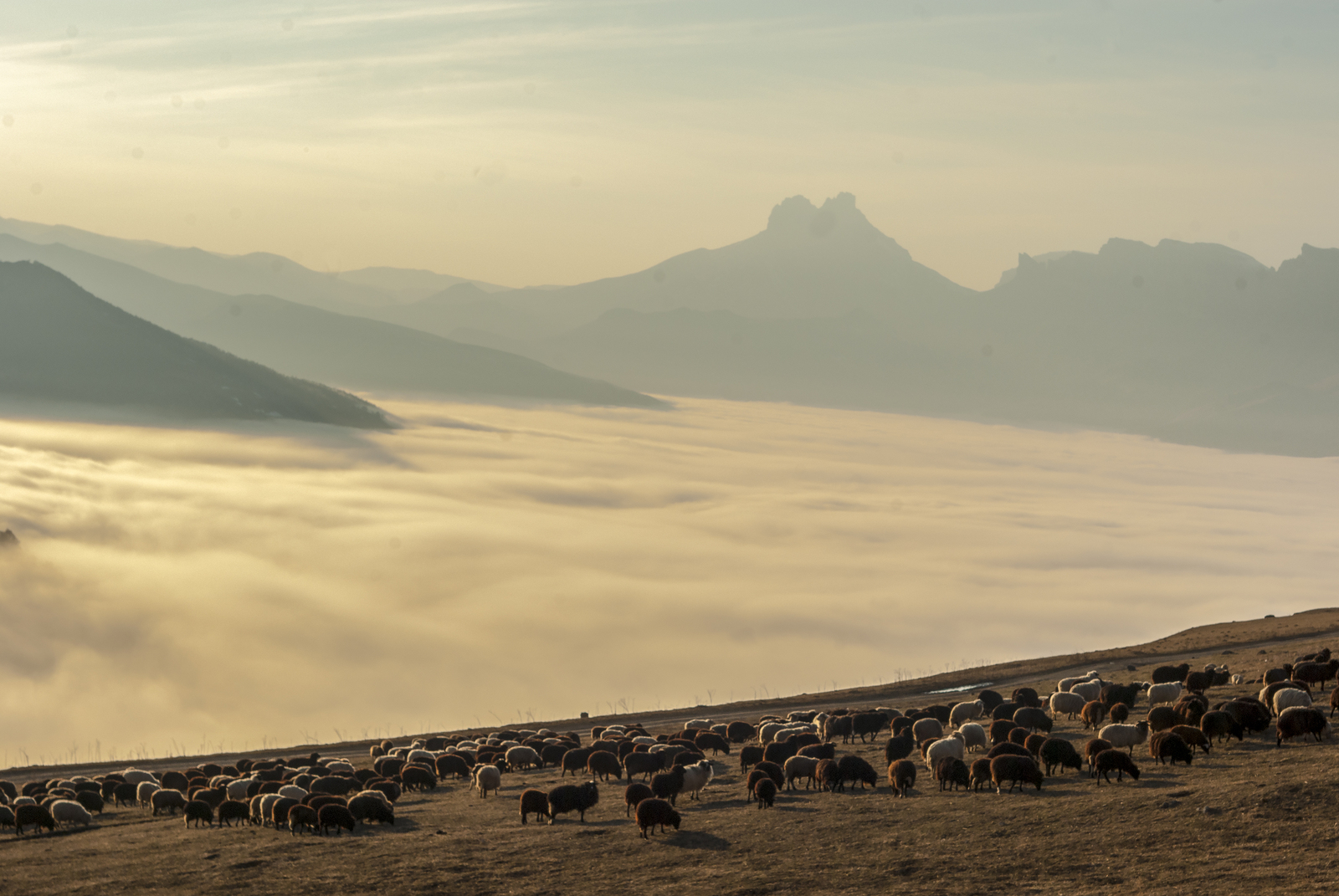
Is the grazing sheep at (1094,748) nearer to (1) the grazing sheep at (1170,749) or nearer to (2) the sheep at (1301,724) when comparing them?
(1) the grazing sheep at (1170,749)

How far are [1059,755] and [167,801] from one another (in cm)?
3321

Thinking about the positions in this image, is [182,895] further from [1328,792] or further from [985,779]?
[1328,792]

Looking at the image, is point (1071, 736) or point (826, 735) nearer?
point (1071, 736)

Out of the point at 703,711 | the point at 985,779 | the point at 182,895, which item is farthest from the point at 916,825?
the point at 703,711

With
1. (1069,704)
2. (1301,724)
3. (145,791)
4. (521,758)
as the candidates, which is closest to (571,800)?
(521,758)

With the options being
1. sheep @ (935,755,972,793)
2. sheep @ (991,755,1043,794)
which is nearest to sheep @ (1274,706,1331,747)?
sheep @ (991,755,1043,794)

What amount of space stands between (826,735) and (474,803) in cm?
Answer: 1850

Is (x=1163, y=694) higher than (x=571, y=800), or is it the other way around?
(x=1163, y=694)

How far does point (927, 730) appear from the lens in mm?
46625

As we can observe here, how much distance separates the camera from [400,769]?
47.6m

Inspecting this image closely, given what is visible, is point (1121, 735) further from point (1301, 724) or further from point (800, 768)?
point (800, 768)

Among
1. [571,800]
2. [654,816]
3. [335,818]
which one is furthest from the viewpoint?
[571,800]

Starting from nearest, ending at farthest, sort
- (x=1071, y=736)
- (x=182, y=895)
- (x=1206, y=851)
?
(x=1206, y=851) → (x=182, y=895) → (x=1071, y=736)

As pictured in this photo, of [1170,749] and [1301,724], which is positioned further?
[1301,724]
